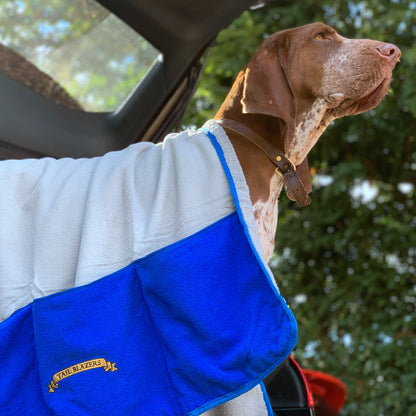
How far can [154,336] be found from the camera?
1247 mm

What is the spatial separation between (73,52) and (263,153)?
1137 mm

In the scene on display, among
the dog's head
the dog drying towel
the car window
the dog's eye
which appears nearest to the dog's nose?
the dog's head

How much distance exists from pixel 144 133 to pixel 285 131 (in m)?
0.87

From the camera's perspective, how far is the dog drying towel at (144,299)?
117 cm

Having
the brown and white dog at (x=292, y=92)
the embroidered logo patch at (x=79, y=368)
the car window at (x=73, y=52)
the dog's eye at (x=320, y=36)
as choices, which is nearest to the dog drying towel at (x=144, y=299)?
the embroidered logo patch at (x=79, y=368)

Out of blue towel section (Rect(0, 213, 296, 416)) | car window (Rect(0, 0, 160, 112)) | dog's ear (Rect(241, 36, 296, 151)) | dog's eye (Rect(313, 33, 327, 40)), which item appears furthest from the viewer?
car window (Rect(0, 0, 160, 112))

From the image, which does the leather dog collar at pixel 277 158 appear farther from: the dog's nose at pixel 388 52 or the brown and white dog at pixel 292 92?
the dog's nose at pixel 388 52

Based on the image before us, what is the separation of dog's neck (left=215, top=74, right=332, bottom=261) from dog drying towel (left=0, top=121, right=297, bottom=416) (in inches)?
3.3

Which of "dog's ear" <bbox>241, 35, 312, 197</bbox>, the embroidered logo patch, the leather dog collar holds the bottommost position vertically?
the embroidered logo patch

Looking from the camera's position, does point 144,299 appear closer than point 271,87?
Yes

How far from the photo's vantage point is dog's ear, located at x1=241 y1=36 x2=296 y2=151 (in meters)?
1.40

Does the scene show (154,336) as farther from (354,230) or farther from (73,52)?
(354,230)

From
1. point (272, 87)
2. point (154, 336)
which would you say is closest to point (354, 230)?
point (272, 87)

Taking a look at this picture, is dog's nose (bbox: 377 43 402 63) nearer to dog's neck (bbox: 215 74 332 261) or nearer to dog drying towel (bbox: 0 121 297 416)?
dog's neck (bbox: 215 74 332 261)
